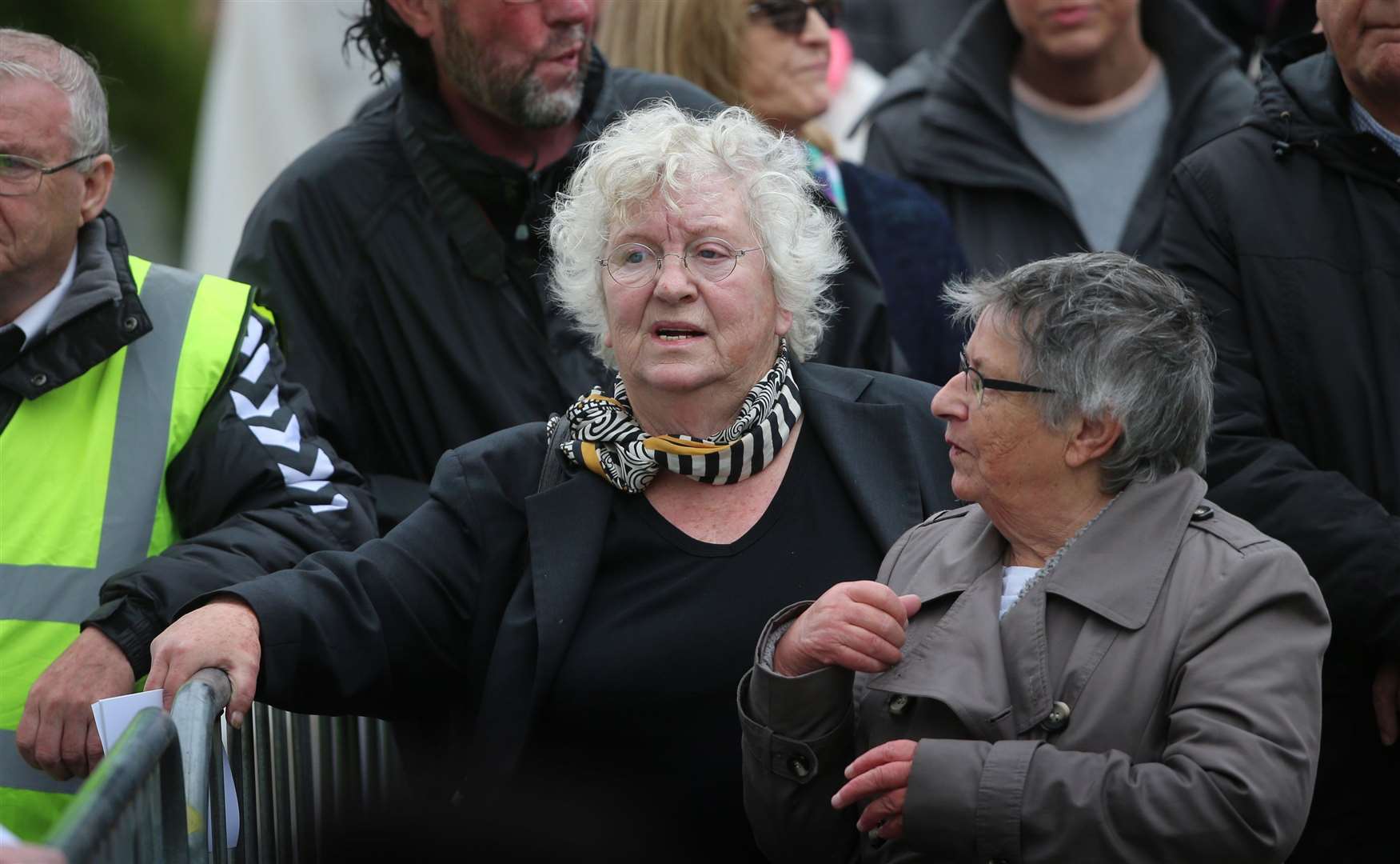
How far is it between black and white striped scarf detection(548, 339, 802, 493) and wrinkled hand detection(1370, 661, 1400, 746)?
1265 mm

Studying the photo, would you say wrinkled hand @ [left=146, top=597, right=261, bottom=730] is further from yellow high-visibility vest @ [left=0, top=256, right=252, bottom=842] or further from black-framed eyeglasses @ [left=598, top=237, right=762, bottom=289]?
black-framed eyeglasses @ [left=598, top=237, right=762, bottom=289]

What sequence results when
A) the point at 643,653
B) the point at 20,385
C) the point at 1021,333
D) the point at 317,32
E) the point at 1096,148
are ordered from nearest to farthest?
the point at 1021,333 → the point at 643,653 → the point at 20,385 → the point at 1096,148 → the point at 317,32

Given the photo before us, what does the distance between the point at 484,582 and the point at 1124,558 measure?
4.27 ft

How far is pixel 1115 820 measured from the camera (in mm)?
2764

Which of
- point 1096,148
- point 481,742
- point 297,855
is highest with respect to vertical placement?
point 1096,148

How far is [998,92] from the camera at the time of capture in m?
5.59

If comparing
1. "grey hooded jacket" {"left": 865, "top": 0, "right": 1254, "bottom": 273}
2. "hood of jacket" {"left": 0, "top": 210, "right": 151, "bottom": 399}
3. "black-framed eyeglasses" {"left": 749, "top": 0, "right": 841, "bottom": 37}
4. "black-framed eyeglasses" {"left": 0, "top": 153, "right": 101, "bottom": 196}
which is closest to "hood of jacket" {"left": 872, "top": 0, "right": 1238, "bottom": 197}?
"grey hooded jacket" {"left": 865, "top": 0, "right": 1254, "bottom": 273}

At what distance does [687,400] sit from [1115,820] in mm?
1296

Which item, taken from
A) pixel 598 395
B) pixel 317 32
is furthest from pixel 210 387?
pixel 317 32

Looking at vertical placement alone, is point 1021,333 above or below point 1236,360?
above

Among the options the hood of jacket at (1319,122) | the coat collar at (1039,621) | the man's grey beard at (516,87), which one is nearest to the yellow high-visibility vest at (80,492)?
the man's grey beard at (516,87)

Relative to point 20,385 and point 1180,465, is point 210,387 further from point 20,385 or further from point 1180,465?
point 1180,465

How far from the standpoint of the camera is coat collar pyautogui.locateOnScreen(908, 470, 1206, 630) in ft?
9.59

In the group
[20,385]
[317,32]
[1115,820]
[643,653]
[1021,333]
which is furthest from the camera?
[317,32]
